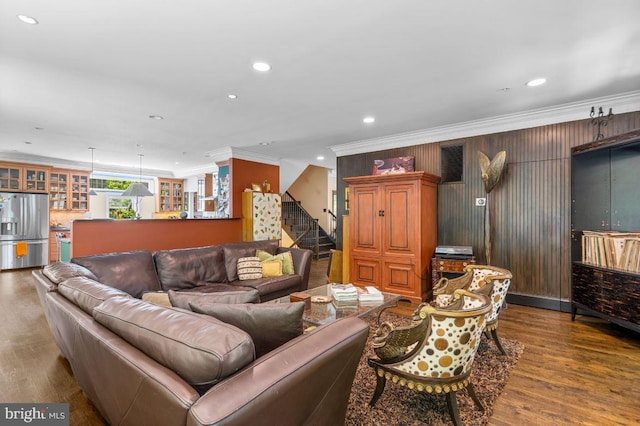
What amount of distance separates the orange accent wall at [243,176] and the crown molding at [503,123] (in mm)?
2071

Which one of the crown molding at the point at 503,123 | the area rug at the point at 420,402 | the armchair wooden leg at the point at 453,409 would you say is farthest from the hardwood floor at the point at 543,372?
the crown molding at the point at 503,123

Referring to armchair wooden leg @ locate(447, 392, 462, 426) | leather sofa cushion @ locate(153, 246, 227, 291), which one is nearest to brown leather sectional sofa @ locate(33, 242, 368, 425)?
armchair wooden leg @ locate(447, 392, 462, 426)

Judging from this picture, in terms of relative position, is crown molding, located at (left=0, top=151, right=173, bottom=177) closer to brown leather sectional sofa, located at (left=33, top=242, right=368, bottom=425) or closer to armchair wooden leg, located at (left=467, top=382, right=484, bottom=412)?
brown leather sectional sofa, located at (left=33, top=242, right=368, bottom=425)

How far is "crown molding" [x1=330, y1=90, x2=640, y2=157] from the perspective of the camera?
371 cm

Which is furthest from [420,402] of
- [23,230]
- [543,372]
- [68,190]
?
[68,190]

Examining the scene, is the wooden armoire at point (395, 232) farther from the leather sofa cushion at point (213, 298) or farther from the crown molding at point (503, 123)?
the leather sofa cushion at point (213, 298)

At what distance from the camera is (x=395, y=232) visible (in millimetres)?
4727

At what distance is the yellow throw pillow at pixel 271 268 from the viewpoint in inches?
162

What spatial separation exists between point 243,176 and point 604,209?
586cm

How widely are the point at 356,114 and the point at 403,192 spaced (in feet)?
4.44

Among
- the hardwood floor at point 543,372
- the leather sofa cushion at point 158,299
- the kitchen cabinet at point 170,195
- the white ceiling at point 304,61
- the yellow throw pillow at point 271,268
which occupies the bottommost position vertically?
the hardwood floor at point 543,372

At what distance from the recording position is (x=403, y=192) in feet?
15.3

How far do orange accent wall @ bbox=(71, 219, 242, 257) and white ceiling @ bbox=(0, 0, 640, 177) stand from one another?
1.56 m

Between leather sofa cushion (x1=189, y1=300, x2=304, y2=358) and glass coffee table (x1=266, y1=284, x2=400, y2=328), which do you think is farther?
glass coffee table (x1=266, y1=284, x2=400, y2=328)
